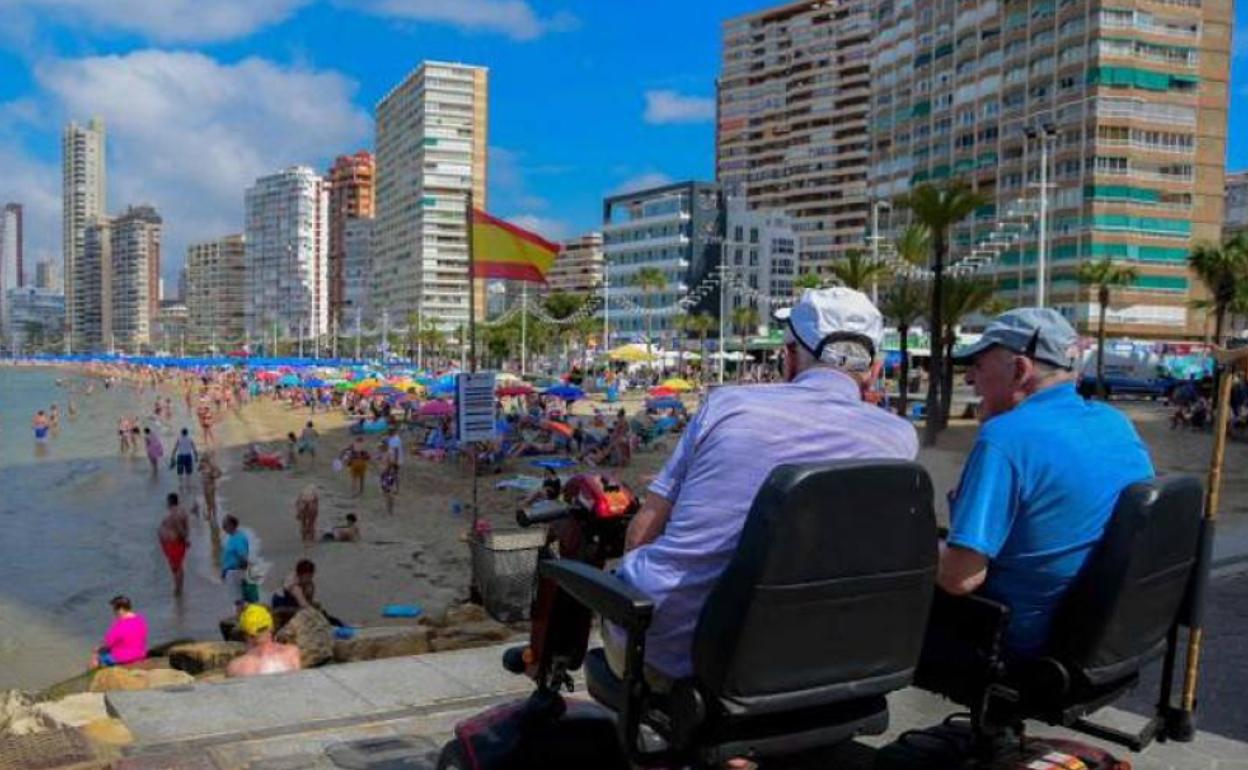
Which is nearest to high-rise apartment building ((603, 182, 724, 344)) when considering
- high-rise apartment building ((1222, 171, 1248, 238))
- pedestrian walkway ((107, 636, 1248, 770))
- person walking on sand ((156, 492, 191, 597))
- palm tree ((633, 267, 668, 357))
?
palm tree ((633, 267, 668, 357))

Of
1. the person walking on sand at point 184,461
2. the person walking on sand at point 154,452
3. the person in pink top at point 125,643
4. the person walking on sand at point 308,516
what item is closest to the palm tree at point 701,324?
the person walking on sand at point 154,452

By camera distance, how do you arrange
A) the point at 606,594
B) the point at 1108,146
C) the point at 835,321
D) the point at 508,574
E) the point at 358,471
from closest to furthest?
the point at 606,594 → the point at 835,321 → the point at 508,574 → the point at 358,471 → the point at 1108,146

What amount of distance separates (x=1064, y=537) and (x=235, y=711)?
10.4 feet

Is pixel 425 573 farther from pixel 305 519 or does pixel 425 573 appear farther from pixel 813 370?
pixel 813 370

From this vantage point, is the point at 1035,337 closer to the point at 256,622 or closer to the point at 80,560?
the point at 256,622

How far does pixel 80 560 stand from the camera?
59.8ft

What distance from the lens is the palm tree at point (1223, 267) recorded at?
48.9m

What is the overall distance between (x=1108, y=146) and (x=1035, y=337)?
Answer: 7733 cm

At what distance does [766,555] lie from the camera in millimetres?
2186

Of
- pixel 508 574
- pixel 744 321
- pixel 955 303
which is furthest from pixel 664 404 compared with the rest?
pixel 744 321

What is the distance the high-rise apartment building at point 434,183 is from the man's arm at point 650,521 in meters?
139

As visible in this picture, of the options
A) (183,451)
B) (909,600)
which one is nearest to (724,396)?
(909,600)

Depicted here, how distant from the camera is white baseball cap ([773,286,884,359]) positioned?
2721mm

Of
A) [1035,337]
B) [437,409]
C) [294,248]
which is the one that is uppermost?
[294,248]
